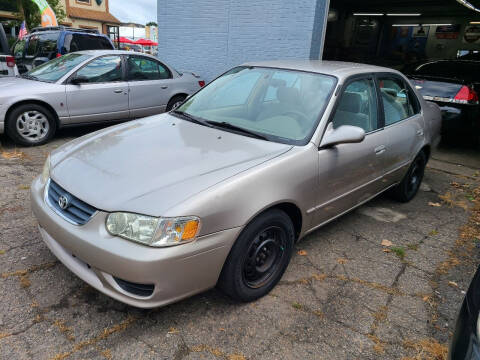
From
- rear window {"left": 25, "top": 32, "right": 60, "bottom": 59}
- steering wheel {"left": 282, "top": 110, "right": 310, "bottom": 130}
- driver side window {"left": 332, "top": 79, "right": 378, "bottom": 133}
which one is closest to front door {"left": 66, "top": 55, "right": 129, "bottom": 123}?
rear window {"left": 25, "top": 32, "right": 60, "bottom": 59}

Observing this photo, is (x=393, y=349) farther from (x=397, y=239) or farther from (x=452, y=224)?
(x=452, y=224)

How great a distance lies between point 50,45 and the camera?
9242mm

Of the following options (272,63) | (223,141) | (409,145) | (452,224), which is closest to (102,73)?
(272,63)

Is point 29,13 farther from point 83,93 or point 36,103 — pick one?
point 36,103

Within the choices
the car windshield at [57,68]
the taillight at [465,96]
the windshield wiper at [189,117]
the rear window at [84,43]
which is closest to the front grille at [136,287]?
the windshield wiper at [189,117]

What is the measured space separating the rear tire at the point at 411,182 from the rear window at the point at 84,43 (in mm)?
8081

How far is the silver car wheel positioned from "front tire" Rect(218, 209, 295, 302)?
4.72 m

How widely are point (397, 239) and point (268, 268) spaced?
173 centimetres

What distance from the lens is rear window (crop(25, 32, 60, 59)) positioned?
30.1 feet

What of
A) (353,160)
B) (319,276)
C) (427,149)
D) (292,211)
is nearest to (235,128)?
(292,211)

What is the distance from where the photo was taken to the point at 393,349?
7.82 feet

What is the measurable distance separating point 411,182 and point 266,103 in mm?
2405

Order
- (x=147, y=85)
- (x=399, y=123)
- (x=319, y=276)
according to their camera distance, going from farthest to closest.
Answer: (x=147, y=85)
(x=399, y=123)
(x=319, y=276)

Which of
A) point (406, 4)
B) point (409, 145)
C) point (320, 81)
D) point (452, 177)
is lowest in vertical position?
point (452, 177)
